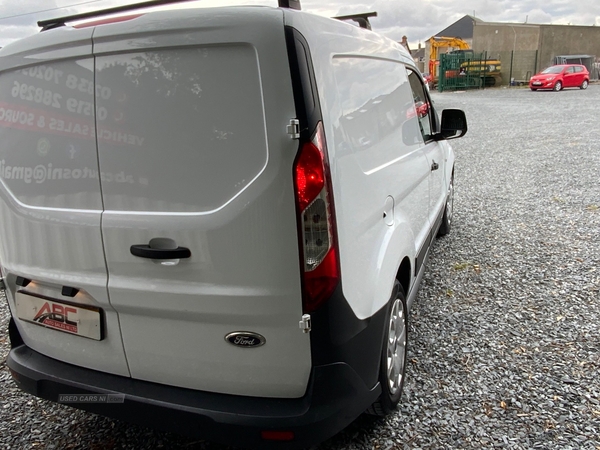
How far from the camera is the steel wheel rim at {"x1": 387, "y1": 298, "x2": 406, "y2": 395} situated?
8.08 feet

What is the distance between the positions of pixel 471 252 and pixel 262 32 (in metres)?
3.83

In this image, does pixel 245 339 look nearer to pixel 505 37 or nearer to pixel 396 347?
pixel 396 347

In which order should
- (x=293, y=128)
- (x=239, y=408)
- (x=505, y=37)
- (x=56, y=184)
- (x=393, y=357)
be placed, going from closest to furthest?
(x=293, y=128)
(x=239, y=408)
(x=56, y=184)
(x=393, y=357)
(x=505, y=37)

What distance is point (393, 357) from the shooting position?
2520 mm

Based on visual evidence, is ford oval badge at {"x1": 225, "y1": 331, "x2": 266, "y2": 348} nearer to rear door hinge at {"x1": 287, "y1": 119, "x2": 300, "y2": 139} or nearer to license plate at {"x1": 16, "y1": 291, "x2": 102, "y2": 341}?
license plate at {"x1": 16, "y1": 291, "x2": 102, "y2": 341}

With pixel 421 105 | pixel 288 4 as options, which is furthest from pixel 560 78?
pixel 288 4

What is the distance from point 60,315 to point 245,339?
91 cm

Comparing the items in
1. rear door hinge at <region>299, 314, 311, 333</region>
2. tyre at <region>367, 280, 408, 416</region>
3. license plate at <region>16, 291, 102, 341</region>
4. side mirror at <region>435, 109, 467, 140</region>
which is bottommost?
tyre at <region>367, 280, 408, 416</region>

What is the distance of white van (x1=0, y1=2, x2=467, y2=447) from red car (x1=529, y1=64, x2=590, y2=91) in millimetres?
28825

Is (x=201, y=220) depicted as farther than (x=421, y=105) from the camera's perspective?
No

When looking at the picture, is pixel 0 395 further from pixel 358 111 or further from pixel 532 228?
pixel 532 228

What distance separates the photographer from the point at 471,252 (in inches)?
195

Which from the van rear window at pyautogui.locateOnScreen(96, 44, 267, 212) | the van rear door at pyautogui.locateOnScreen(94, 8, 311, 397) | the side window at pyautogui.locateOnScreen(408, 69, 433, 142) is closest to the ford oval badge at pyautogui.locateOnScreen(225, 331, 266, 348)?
the van rear door at pyautogui.locateOnScreen(94, 8, 311, 397)

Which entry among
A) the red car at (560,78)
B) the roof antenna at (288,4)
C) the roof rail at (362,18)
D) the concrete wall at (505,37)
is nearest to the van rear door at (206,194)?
the roof antenna at (288,4)
